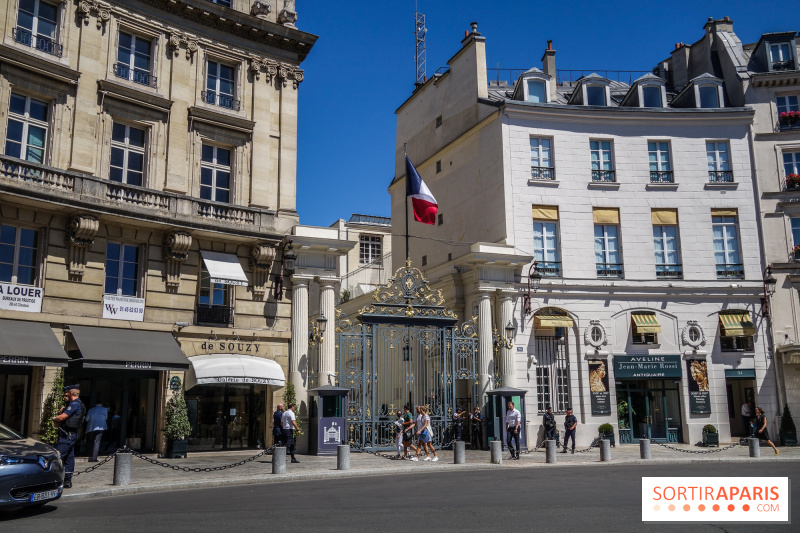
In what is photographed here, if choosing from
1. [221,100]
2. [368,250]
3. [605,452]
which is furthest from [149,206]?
[368,250]

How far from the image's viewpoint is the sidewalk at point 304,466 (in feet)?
46.7

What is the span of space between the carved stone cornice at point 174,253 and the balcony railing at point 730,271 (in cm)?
2039

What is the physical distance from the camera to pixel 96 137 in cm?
2117

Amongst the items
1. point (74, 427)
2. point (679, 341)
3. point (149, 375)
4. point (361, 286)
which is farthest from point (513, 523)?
point (361, 286)

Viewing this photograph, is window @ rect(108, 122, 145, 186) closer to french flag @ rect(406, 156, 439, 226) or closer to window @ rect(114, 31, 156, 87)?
window @ rect(114, 31, 156, 87)

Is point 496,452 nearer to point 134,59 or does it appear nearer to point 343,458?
point 343,458

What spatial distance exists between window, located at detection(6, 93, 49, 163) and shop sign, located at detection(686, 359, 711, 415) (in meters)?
23.6

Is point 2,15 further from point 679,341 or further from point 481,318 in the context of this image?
point 679,341

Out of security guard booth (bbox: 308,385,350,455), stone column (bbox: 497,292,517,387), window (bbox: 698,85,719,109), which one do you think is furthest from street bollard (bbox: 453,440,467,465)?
window (bbox: 698,85,719,109)

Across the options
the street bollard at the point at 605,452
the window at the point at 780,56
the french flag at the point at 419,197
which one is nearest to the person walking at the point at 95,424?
the street bollard at the point at 605,452

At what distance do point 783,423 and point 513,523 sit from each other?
22202mm

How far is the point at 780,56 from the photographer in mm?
30578

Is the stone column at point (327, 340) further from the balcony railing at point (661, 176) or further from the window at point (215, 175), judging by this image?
the balcony railing at point (661, 176)

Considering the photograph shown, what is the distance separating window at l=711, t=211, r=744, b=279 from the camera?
28844mm
